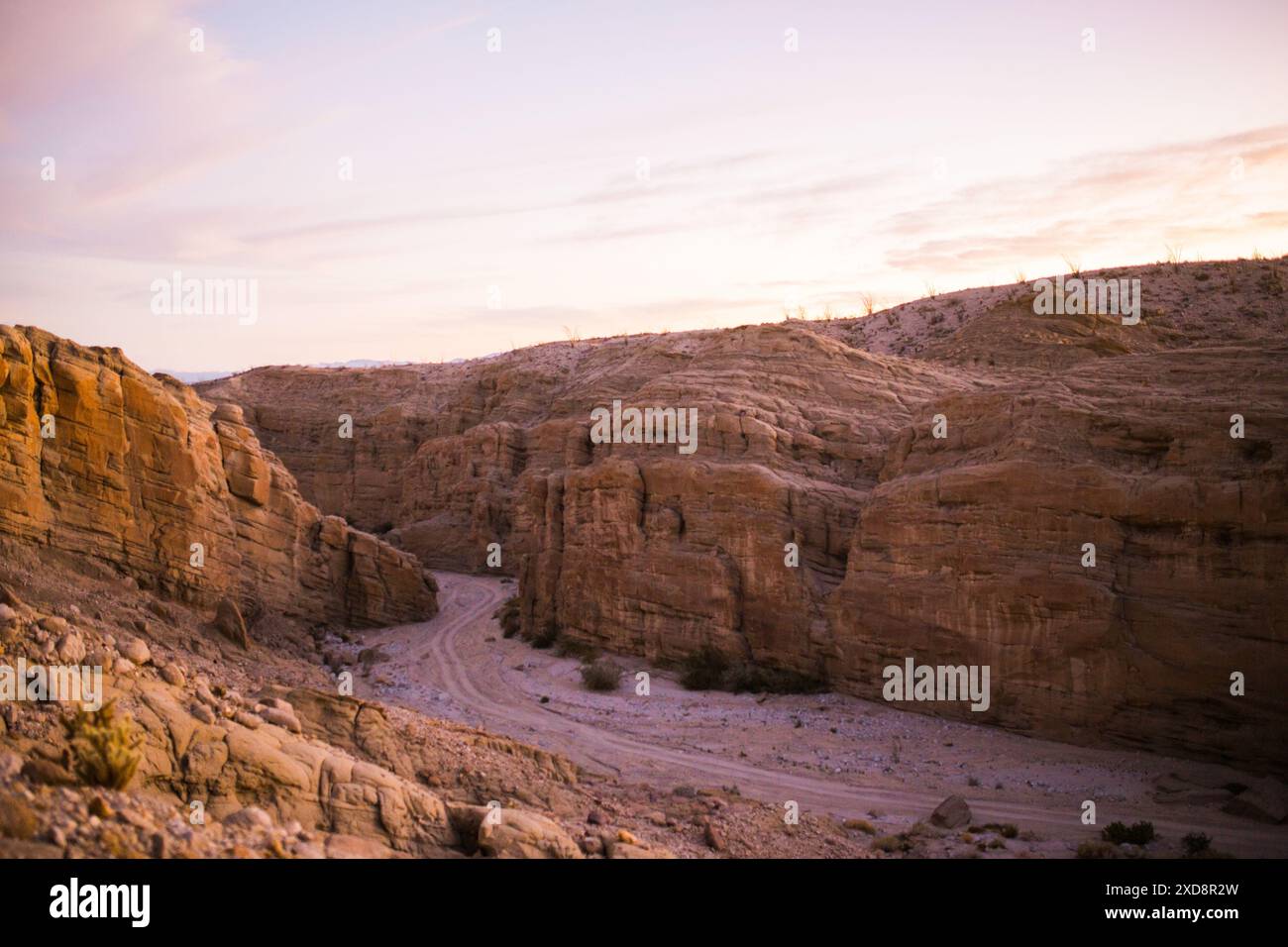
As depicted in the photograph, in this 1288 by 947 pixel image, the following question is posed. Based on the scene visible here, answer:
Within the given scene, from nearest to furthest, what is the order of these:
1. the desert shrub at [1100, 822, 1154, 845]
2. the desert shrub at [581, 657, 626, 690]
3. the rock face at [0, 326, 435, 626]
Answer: the desert shrub at [1100, 822, 1154, 845] < the rock face at [0, 326, 435, 626] < the desert shrub at [581, 657, 626, 690]

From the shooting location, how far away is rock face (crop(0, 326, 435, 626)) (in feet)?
58.4

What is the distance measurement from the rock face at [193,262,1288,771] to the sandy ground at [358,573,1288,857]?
2.32ft

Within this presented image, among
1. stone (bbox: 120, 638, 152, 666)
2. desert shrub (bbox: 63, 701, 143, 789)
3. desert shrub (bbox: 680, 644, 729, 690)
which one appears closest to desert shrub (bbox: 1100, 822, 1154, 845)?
desert shrub (bbox: 680, 644, 729, 690)

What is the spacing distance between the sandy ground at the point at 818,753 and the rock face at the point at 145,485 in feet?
12.1

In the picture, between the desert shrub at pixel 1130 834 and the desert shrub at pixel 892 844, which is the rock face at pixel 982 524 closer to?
the desert shrub at pixel 1130 834

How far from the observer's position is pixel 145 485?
19.8m

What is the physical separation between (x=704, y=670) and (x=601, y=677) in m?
2.13

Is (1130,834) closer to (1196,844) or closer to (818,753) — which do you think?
(1196,844)

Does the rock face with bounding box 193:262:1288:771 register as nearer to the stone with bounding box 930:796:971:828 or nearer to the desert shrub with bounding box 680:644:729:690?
the desert shrub with bounding box 680:644:729:690

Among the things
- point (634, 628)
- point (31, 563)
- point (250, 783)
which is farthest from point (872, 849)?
point (31, 563)

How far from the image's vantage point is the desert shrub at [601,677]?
2105 cm

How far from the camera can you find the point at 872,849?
12.1 meters

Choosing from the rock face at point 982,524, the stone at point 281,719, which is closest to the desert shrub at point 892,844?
the rock face at point 982,524
